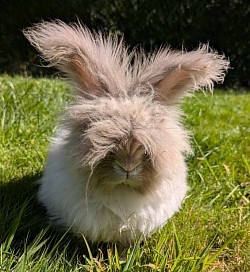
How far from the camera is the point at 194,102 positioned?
523 cm

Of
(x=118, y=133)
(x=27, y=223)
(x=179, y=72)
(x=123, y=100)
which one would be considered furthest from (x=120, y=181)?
(x=27, y=223)

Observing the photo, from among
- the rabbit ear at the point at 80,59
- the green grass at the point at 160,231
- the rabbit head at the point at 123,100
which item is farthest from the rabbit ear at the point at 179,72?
the green grass at the point at 160,231

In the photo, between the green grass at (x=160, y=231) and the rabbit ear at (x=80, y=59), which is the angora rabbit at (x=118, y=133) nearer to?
the rabbit ear at (x=80, y=59)

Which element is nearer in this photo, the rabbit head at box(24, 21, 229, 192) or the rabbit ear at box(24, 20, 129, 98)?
the rabbit head at box(24, 21, 229, 192)

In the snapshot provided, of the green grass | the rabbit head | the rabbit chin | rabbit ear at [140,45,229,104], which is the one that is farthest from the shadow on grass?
rabbit ear at [140,45,229,104]

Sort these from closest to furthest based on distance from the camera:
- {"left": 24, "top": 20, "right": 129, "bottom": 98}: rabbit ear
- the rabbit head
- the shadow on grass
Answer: the rabbit head, {"left": 24, "top": 20, "right": 129, "bottom": 98}: rabbit ear, the shadow on grass

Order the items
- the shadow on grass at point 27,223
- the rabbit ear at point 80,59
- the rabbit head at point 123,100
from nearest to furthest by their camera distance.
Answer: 1. the rabbit head at point 123,100
2. the rabbit ear at point 80,59
3. the shadow on grass at point 27,223

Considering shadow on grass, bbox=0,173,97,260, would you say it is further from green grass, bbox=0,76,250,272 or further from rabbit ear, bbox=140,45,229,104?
rabbit ear, bbox=140,45,229,104

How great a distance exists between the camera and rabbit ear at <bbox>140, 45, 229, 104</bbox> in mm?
2277

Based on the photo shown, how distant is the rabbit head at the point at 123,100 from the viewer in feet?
6.79

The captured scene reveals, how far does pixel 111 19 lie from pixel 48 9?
43.6 inches

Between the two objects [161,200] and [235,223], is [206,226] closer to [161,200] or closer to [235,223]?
[235,223]

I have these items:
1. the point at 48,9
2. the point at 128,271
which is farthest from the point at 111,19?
the point at 128,271

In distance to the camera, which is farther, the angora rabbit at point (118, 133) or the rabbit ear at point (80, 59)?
the rabbit ear at point (80, 59)
